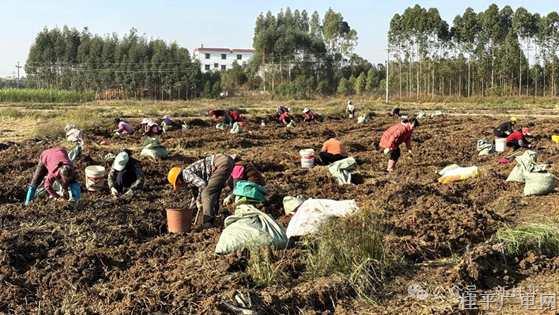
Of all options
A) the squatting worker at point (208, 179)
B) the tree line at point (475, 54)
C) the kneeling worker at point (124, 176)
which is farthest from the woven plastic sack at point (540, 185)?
the tree line at point (475, 54)

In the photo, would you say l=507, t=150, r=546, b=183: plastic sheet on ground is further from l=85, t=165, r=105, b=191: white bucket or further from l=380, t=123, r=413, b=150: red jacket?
l=85, t=165, r=105, b=191: white bucket

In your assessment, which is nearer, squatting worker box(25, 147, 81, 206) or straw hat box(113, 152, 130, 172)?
squatting worker box(25, 147, 81, 206)

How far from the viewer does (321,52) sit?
66.6 metres

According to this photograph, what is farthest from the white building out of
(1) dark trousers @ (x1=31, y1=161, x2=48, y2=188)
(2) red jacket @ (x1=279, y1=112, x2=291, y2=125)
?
(1) dark trousers @ (x1=31, y1=161, x2=48, y2=188)

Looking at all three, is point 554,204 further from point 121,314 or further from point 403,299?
point 121,314

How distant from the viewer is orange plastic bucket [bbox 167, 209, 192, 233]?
644 centimetres

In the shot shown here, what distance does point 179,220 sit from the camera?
644cm

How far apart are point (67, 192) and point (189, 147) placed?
23.5 feet

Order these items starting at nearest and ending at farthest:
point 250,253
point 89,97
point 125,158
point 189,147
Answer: point 250,253, point 125,158, point 189,147, point 89,97

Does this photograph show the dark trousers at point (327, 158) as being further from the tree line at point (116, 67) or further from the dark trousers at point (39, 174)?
the tree line at point (116, 67)

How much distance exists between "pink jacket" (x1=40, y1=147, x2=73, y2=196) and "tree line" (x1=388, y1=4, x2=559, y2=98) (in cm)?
4569

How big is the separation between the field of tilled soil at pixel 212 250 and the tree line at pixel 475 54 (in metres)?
43.1

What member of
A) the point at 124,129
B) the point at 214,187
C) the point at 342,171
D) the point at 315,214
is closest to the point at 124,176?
the point at 214,187

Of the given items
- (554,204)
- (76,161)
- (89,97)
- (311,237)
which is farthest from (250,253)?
(89,97)
